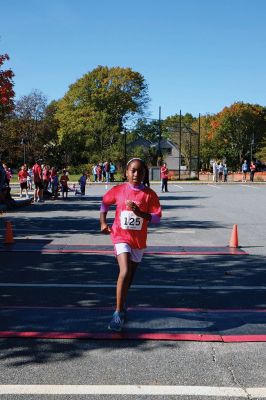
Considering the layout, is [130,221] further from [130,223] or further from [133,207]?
[133,207]

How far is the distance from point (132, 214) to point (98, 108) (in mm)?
59954

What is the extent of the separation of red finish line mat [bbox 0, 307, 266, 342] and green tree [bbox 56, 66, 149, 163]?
181ft

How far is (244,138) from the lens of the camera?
77625mm

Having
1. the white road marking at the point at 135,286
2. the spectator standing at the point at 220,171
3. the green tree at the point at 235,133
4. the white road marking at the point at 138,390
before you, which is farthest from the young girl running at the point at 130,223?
the green tree at the point at 235,133

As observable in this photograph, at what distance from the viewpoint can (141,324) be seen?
→ 196 inches

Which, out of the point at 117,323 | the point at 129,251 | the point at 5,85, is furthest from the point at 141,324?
the point at 5,85

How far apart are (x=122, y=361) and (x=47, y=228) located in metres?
9.63

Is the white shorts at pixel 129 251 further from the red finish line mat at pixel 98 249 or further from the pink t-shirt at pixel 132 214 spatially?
the red finish line mat at pixel 98 249

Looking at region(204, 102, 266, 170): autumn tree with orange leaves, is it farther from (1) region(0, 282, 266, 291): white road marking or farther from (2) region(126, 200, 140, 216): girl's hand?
(2) region(126, 200, 140, 216): girl's hand

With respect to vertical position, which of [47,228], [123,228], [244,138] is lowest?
[47,228]

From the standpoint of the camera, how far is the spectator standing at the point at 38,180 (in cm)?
2125

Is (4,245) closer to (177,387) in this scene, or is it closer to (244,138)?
(177,387)

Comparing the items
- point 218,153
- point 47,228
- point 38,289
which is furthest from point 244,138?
point 38,289

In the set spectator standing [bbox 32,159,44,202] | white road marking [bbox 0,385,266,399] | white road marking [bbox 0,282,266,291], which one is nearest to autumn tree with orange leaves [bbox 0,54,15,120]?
spectator standing [bbox 32,159,44,202]
